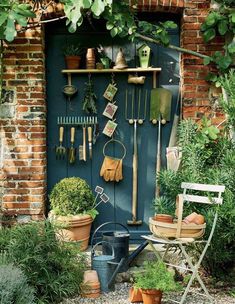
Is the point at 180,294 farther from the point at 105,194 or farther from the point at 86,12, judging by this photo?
the point at 86,12

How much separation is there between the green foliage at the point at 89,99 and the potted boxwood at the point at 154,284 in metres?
1.91

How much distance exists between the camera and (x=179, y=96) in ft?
16.5

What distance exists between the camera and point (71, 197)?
455cm

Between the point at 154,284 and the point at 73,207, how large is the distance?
1281mm

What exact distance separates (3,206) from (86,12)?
6.57 ft

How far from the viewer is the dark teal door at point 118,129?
4996 mm

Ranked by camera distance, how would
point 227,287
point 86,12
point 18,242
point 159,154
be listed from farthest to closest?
point 159,154, point 86,12, point 227,287, point 18,242

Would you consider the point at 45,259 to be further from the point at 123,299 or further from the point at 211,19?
the point at 211,19

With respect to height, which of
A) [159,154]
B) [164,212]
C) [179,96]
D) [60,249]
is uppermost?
[179,96]

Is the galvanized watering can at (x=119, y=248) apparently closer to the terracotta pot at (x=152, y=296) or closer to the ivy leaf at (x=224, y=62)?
the terracotta pot at (x=152, y=296)

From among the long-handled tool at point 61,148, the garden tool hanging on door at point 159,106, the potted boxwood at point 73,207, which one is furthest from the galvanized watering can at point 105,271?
the long-handled tool at point 61,148

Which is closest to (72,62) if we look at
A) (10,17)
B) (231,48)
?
(10,17)

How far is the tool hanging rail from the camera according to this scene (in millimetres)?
4992

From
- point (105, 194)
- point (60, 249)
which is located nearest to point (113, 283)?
point (60, 249)
